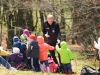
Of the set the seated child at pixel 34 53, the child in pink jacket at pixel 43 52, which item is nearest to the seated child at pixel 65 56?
the child in pink jacket at pixel 43 52

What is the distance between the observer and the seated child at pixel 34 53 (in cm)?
951

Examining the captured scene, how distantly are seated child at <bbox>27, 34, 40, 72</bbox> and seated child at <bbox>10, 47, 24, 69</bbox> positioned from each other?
0.32 meters

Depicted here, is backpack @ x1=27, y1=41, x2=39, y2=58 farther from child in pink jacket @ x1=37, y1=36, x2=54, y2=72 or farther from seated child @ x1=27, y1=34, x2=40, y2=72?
child in pink jacket @ x1=37, y1=36, x2=54, y2=72

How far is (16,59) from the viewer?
32.1 feet

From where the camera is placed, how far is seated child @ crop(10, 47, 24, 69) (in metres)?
9.72

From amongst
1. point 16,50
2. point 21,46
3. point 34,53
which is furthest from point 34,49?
point 21,46

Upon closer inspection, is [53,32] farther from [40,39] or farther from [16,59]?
[16,59]

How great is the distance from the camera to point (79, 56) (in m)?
17.1

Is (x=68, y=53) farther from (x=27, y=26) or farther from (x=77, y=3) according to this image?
(x=27, y=26)

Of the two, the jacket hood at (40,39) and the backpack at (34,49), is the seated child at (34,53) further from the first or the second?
the jacket hood at (40,39)

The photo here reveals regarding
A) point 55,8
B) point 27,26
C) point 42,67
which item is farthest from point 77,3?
point 27,26

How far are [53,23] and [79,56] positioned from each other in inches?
290

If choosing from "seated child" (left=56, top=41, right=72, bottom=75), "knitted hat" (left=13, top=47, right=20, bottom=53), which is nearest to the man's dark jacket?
"seated child" (left=56, top=41, right=72, bottom=75)

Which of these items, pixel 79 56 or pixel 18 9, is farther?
pixel 18 9
